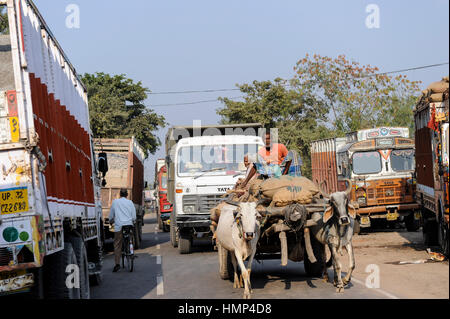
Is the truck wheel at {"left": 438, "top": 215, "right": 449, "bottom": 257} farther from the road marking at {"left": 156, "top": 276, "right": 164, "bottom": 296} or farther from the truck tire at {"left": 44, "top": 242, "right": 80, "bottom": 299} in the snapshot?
the truck tire at {"left": 44, "top": 242, "right": 80, "bottom": 299}

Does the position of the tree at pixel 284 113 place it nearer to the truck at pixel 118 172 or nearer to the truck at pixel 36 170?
the truck at pixel 118 172

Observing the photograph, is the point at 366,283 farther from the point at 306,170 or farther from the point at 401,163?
the point at 306,170

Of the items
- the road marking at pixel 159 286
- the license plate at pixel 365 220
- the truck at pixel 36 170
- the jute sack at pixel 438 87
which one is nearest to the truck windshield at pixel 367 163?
the license plate at pixel 365 220

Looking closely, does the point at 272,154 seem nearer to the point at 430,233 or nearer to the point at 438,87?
the point at 438,87

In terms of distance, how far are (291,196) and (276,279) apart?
2283 mm

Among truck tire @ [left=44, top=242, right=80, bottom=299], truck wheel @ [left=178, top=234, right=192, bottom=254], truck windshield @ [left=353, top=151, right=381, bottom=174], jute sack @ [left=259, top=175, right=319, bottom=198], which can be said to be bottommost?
truck wheel @ [left=178, top=234, right=192, bottom=254]

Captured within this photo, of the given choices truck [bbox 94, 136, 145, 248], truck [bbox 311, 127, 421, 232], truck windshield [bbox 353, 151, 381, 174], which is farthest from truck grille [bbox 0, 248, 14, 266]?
truck windshield [bbox 353, 151, 381, 174]

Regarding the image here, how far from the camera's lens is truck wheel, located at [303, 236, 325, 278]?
10754mm

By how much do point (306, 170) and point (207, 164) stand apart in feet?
96.5

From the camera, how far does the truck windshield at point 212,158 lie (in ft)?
56.3

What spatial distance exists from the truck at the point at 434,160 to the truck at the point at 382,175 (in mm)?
3634

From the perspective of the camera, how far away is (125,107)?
4644 cm

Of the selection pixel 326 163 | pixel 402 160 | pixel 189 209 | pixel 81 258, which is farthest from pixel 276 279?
pixel 326 163
